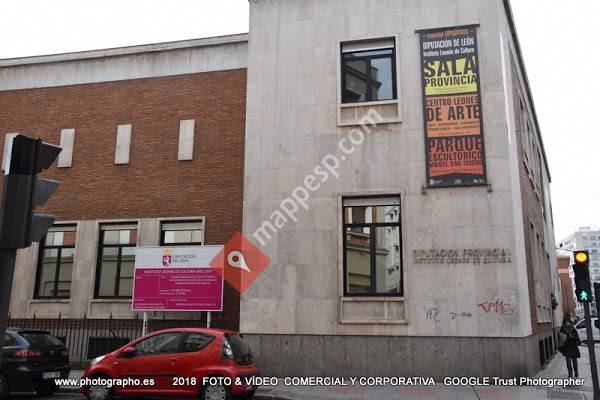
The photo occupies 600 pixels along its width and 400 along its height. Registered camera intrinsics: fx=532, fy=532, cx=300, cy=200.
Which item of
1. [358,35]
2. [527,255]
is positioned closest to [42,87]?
[358,35]

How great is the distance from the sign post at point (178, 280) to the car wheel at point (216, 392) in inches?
208

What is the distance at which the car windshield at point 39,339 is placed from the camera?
1187cm

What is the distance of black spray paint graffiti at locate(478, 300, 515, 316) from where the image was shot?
43.6ft

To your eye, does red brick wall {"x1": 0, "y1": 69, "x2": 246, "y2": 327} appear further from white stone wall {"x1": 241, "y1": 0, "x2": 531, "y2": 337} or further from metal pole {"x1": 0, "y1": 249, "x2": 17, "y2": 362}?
metal pole {"x1": 0, "y1": 249, "x2": 17, "y2": 362}

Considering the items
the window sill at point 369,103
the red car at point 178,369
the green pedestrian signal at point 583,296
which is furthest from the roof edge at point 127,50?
the green pedestrian signal at point 583,296

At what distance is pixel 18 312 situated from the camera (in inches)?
716

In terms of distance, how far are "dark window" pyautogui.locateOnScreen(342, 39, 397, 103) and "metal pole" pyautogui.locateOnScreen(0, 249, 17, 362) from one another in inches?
484

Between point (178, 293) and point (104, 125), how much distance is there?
23.8 ft

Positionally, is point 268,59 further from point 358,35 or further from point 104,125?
point 104,125

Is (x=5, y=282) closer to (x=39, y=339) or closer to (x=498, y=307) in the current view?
(x=39, y=339)

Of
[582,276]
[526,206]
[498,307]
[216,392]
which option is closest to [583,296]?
[582,276]

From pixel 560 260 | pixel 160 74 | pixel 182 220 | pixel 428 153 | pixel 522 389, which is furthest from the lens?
pixel 560 260

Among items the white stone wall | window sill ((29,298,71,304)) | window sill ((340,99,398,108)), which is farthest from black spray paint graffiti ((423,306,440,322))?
window sill ((29,298,71,304))

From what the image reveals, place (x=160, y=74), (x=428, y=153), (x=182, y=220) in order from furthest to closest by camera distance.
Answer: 1. (x=160, y=74)
2. (x=182, y=220)
3. (x=428, y=153)
